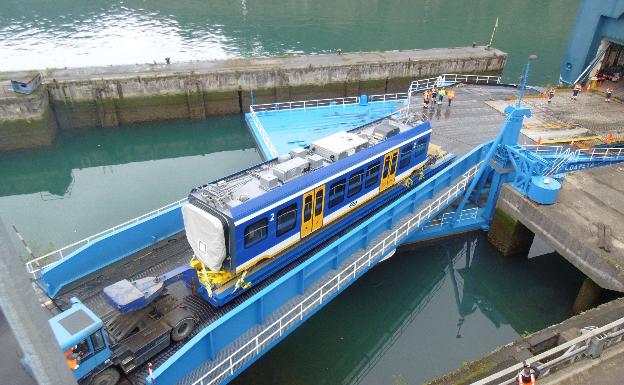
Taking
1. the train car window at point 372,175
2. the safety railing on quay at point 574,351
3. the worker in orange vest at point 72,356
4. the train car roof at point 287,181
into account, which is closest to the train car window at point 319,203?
the train car roof at point 287,181

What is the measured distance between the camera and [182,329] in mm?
11352

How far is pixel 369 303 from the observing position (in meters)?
17.6

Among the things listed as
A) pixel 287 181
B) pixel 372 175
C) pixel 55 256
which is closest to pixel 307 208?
pixel 287 181

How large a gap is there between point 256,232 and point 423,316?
8.82m

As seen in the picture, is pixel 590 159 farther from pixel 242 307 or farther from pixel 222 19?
pixel 222 19

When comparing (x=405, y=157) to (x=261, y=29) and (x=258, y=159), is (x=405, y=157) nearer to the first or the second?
(x=258, y=159)

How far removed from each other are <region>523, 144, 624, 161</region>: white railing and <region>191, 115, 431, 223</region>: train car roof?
774 cm

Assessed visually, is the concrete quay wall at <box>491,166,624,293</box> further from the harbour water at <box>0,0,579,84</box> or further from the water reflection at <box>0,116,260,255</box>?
the harbour water at <box>0,0,579,84</box>

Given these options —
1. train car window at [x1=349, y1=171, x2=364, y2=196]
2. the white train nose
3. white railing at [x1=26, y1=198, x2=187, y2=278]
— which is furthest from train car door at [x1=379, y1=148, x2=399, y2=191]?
the white train nose

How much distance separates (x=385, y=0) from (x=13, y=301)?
72550 millimetres

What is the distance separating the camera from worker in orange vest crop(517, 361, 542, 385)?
9094mm

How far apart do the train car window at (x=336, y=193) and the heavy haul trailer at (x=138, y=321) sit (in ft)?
4.53

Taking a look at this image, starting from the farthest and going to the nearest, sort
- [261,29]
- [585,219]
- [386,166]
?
[261,29] < [585,219] < [386,166]

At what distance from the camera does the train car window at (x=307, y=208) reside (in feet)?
44.6
